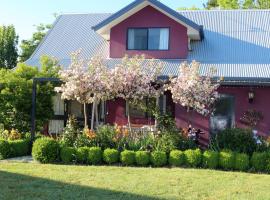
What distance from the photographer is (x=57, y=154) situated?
14234 millimetres

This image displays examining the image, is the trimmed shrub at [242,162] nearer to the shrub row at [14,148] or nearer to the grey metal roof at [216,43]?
the grey metal roof at [216,43]

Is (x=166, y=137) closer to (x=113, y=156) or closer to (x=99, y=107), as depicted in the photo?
(x=113, y=156)

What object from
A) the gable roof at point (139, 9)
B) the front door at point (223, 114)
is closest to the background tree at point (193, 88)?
the front door at point (223, 114)

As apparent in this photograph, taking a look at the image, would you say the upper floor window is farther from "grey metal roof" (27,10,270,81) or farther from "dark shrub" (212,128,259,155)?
"dark shrub" (212,128,259,155)

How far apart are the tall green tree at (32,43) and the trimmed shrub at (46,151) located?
23760 millimetres

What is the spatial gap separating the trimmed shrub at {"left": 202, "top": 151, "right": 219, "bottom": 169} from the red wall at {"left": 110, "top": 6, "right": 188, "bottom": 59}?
320 inches

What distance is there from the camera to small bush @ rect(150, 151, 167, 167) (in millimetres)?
13438

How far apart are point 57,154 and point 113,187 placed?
4.31 m

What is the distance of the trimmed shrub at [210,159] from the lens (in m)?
13.1

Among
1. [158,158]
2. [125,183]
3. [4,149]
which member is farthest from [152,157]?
[4,149]

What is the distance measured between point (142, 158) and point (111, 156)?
91 cm

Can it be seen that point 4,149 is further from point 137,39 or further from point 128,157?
point 137,39

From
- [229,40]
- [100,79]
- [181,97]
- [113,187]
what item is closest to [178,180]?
[113,187]

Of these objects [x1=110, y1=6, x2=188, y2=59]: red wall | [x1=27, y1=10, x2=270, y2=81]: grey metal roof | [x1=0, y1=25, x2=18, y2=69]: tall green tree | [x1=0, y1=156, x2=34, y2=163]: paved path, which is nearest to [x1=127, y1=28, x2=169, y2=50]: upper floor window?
[x1=110, y1=6, x2=188, y2=59]: red wall
